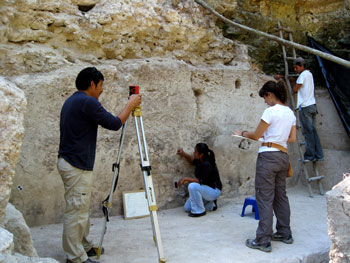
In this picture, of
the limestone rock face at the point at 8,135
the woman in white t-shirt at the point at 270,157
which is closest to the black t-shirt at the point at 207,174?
the woman in white t-shirt at the point at 270,157

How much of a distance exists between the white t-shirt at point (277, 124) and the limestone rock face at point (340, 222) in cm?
85

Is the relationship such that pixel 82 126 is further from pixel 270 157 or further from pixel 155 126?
pixel 155 126

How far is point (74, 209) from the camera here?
9.27ft

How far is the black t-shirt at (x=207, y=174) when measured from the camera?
15.2ft

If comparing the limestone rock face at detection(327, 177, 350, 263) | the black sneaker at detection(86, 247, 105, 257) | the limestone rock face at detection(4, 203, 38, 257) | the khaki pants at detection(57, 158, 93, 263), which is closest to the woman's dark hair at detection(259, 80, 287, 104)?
the limestone rock face at detection(327, 177, 350, 263)

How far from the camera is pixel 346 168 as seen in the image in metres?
5.72

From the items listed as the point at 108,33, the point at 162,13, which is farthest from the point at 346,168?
the point at 108,33

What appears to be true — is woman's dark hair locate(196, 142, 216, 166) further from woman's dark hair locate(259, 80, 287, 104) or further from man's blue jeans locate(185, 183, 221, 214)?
woman's dark hair locate(259, 80, 287, 104)

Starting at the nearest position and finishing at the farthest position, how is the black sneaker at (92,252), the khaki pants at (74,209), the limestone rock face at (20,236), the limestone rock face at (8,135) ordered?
the limestone rock face at (8,135) → the limestone rock face at (20,236) → the khaki pants at (74,209) → the black sneaker at (92,252)

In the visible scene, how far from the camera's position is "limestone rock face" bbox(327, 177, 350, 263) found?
262cm

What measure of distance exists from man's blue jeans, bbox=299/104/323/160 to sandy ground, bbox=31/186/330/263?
0.99 metres

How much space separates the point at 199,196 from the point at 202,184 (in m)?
0.17

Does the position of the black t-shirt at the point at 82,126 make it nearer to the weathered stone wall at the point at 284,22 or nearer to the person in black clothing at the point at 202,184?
the person in black clothing at the point at 202,184

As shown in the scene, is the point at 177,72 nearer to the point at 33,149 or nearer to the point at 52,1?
the point at 52,1
